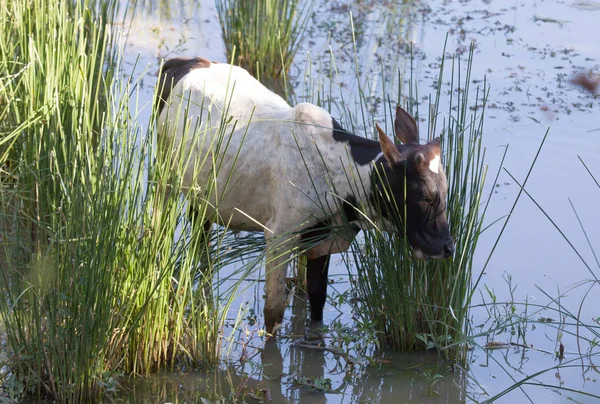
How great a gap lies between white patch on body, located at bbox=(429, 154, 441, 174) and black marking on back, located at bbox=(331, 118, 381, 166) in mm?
311

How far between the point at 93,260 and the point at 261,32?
5459 mm

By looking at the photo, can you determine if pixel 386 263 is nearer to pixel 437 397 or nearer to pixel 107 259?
pixel 437 397

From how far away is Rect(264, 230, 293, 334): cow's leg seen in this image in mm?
4633

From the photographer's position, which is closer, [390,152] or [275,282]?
[390,152]

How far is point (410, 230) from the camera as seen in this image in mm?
4371

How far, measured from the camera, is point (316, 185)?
15.1 feet

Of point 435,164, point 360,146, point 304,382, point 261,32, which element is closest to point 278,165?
point 360,146

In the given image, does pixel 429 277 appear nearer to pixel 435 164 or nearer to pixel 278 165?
pixel 435 164

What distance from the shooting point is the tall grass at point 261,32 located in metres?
8.66

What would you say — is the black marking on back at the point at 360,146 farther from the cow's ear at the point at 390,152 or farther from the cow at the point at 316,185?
the cow's ear at the point at 390,152

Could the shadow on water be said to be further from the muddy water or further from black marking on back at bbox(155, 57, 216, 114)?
black marking on back at bbox(155, 57, 216, 114)

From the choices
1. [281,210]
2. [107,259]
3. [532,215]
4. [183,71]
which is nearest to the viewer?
[107,259]

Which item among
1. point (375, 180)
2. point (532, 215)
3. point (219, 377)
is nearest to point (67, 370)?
point (219, 377)

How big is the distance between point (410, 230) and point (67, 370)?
1.64 m
